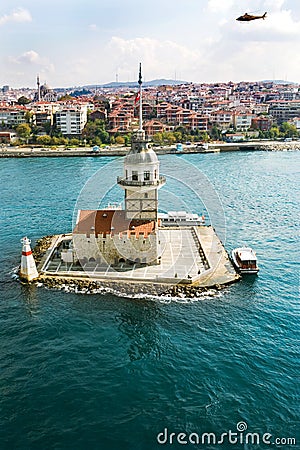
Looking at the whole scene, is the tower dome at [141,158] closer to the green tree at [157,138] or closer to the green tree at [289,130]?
the green tree at [157,138]

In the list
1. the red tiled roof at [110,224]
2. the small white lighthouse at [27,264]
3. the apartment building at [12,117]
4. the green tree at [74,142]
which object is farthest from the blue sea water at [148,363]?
the apartment building at [12,117]

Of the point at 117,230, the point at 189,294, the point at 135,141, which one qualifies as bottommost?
the point at 189,294

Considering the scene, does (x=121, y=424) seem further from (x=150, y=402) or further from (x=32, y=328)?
(x=32, y=328)

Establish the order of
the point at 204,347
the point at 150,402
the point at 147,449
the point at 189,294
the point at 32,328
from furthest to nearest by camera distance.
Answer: the point at 189,294
the point at 32,328
the point at 204,347
the point at 150,402
the point at 147,449

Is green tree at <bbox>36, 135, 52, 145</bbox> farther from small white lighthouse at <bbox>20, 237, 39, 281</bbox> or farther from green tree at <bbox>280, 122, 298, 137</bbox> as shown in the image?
small white lighthouse at <bbox>20, 237, 39, 281</bbox>

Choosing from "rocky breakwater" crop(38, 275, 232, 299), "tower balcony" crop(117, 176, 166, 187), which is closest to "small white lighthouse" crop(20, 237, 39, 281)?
"rocky breakwater" crop(38, 275, 232, 299)

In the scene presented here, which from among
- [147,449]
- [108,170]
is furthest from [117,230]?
[108,170]

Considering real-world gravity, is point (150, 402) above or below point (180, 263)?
below
